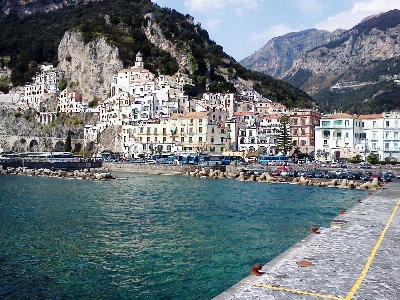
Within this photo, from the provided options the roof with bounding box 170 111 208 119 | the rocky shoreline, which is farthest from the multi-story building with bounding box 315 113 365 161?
the rocky shoreline

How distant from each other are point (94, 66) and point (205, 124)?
159 feet

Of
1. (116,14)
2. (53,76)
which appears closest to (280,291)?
(53,76)

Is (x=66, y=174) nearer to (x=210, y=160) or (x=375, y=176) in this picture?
(x=210, y=160)

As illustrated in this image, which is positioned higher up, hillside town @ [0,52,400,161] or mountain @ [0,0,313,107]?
mountain @ [0,0,313,107]

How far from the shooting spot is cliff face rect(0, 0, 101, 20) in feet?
595

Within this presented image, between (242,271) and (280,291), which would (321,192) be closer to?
(242,271)

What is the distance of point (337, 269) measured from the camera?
10977mm

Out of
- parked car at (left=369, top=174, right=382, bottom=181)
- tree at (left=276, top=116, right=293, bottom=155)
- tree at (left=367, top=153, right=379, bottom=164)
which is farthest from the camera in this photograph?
tree at (left=276, top=116, right=293, bottom=155)

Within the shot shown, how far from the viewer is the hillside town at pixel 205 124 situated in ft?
219

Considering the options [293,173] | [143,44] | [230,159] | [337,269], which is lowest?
[337,269]

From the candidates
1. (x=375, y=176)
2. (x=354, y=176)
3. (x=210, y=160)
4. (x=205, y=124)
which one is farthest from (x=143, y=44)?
(x=375, y=176)

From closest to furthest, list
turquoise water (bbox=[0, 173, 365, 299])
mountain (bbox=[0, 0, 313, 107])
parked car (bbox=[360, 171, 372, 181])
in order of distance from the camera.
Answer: turquoise water (bbox=[0, 173, 365, 299])
parked car (bbox=[360, 171, 372, 181])
mountain (bbox=[0, 0, 313, 107])

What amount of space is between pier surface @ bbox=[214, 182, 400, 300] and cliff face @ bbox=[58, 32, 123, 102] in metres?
100

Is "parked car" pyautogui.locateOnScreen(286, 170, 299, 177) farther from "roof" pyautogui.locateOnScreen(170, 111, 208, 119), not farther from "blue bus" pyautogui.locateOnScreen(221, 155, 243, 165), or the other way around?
"roof" pyautogui.locateOnScreen(170, 111, 208, 119)
